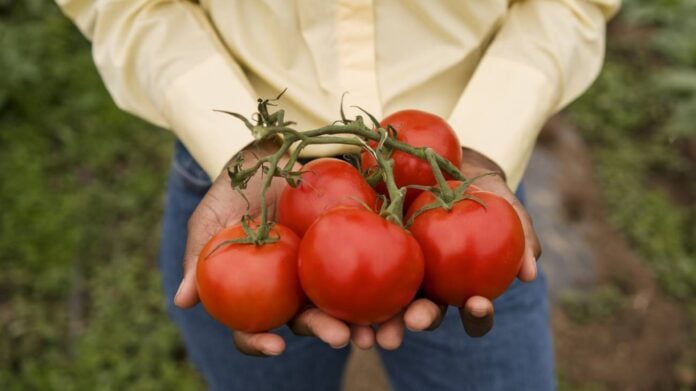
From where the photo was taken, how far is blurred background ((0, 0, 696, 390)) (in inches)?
110

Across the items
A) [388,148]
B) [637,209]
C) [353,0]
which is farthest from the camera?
[637,209]

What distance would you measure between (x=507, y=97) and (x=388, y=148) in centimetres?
38

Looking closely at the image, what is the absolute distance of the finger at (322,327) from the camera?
1.15m

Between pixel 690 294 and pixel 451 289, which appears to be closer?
pixel 451 289

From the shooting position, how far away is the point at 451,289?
3.97 ft

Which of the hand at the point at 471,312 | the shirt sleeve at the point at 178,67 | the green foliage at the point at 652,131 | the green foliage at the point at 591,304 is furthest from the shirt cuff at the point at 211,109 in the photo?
the green foliage at the point at 652,131

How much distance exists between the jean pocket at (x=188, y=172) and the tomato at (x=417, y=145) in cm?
39

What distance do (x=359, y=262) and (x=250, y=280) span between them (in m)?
0.17

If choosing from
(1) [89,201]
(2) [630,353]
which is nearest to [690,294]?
(2) [630,353]

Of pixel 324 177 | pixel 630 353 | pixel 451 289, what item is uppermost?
pixel 324 177

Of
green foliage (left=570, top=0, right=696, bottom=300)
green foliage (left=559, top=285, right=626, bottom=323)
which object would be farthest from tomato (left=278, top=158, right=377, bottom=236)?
green foliage (left=570, top=0, right=696, bottom=300)

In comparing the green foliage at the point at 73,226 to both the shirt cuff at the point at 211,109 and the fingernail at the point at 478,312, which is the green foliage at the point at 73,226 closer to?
the shirt cuff at the point at 211,109

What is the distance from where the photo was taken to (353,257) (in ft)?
3.76

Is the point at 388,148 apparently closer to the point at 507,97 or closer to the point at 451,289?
the point at 451,289
